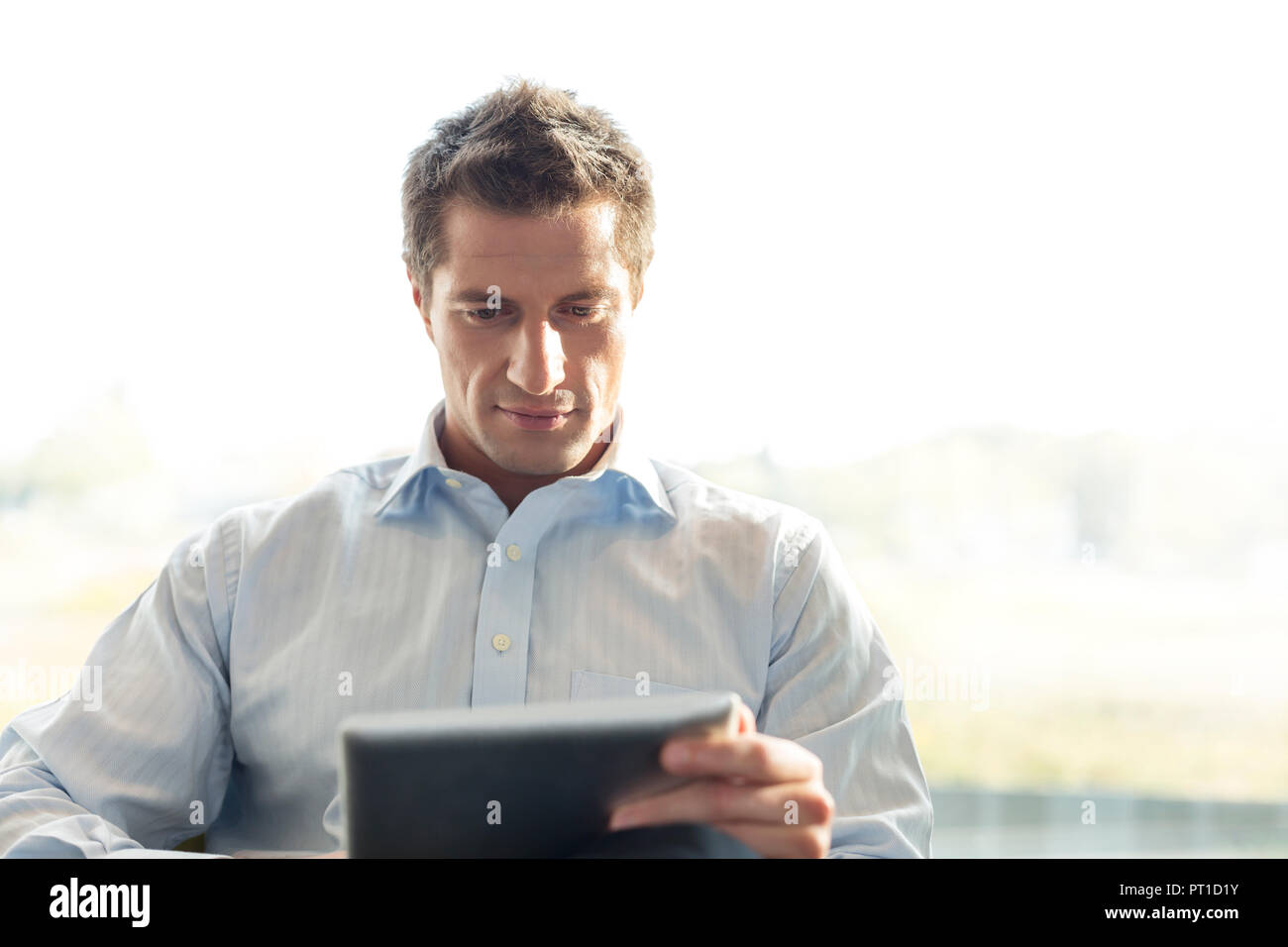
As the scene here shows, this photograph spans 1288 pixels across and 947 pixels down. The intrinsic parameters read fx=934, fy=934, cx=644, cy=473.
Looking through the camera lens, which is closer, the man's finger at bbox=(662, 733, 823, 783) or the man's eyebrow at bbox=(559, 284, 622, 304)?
the man's finger at bbox=(662, 733, 823, 783)

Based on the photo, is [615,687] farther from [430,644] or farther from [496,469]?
[496,469]

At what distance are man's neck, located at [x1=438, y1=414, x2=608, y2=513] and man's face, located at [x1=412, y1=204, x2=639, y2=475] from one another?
5 centimetres

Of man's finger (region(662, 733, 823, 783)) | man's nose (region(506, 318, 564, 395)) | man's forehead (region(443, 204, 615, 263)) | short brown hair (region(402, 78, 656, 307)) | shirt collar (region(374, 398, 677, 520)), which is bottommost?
man's finger (region(662, 733, 823, 783))

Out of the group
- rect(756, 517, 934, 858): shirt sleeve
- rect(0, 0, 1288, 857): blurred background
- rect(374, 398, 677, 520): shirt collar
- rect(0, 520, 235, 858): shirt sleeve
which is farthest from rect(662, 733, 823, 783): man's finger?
rect(0, 0, 1288, 857): blurred background

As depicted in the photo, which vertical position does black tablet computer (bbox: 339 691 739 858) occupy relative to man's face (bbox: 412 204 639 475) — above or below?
below

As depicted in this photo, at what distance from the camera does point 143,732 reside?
41.5 inches

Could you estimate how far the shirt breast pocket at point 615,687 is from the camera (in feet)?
3.61

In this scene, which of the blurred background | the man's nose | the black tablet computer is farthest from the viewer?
the blurred background

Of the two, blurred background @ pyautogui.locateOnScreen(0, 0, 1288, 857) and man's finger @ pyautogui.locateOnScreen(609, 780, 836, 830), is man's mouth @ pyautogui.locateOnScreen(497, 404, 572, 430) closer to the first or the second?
man's finger @ pyautogui.locateOnScreen(609, 780, 836, 830)

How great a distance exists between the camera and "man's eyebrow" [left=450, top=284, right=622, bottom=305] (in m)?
1.16

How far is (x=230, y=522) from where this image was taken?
1.21 m

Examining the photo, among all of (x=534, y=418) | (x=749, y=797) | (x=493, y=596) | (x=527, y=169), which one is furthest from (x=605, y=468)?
(x=749, y=797)

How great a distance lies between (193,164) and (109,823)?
5.83 feet
